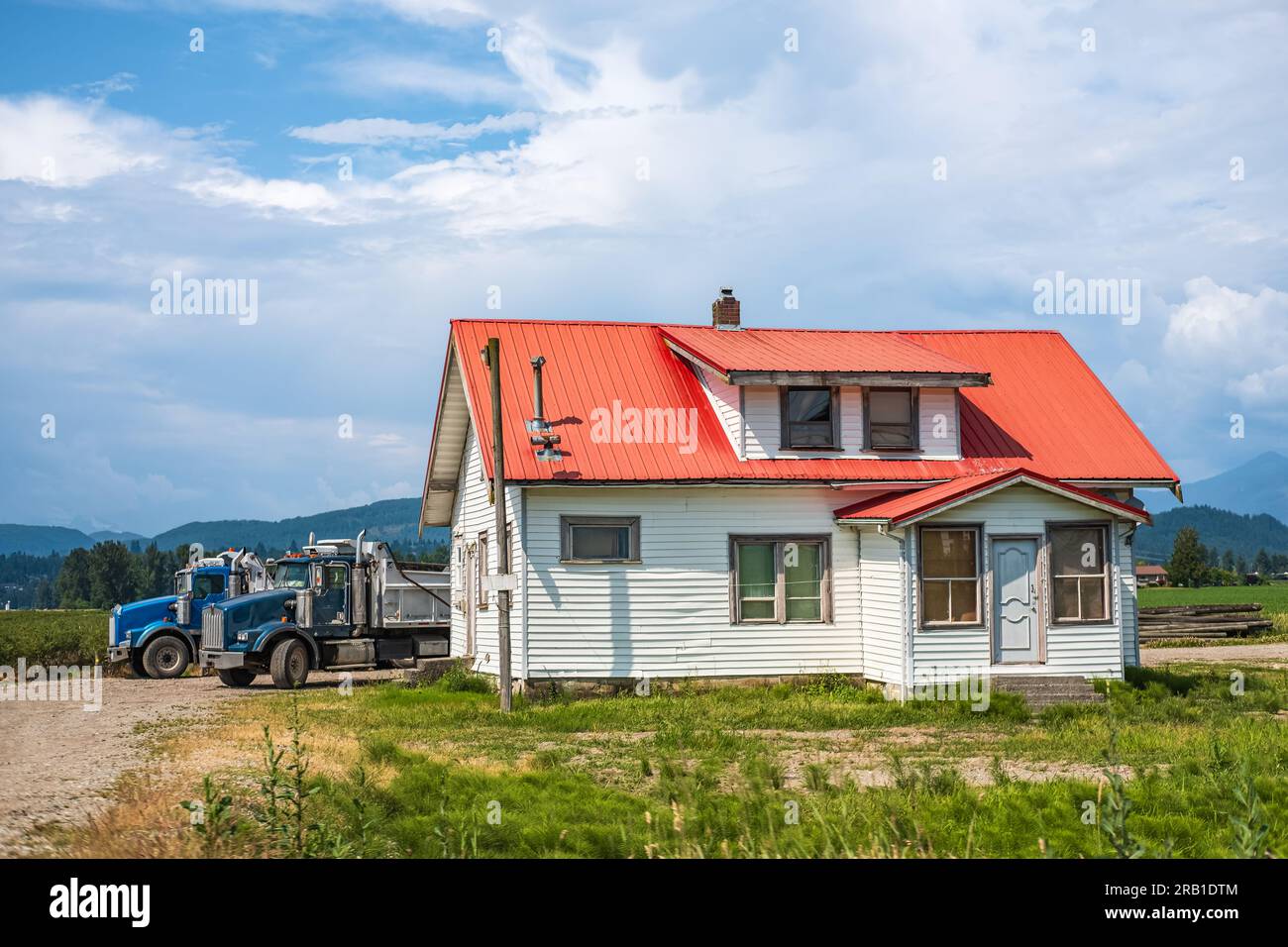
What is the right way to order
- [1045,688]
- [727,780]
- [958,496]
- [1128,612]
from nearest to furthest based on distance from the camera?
1. [727,780]
2. [958,496]
3. [1045,688]
4. [1128,612]

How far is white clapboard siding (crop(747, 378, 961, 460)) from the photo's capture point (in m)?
23.6

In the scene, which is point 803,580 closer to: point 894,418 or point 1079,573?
point 894,418

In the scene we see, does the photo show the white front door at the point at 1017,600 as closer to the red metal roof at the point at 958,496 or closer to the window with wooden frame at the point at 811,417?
the red metal roof at the point at 958,496

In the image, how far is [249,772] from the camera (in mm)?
13391

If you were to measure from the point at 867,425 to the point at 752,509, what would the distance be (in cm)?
289

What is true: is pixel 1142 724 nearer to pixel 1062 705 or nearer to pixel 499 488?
pixel 1062 705

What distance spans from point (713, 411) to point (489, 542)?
16.6 ft

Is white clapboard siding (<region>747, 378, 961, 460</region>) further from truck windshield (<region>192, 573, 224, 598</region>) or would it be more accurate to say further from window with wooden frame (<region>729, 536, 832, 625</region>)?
truck windshield (<region>192, 573, 224, 598</region>)

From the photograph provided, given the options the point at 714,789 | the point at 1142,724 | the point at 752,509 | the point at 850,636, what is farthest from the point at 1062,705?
the point at 714,789

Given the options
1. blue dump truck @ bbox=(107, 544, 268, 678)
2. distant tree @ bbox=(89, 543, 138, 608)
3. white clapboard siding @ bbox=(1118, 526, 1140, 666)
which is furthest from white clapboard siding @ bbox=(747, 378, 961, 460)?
distant tree @ bbox=(89, 543, 138, 608)

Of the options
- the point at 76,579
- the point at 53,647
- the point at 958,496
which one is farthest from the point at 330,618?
the point at 76,579

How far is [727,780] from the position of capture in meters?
13.1

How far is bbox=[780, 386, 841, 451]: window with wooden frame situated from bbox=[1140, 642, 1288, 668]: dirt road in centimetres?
1169

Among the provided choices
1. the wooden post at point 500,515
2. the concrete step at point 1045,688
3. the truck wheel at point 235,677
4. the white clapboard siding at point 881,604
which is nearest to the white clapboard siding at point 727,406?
the white clapboard siding at point 881,604
